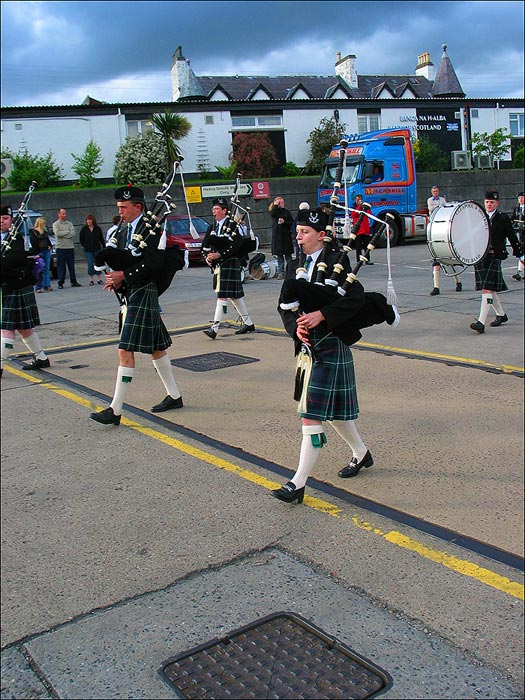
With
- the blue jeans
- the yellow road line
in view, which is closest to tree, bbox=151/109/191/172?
the yellow road line

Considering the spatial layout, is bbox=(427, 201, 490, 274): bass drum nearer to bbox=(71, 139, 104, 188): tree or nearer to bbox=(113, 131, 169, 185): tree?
bbox=(113, 131, 169, 185): tree

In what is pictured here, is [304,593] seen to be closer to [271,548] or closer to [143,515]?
[271,548]

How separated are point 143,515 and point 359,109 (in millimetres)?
6446

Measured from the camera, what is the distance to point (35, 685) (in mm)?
5457

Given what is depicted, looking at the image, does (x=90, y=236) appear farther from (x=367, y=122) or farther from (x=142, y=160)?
(x=367, y=122)

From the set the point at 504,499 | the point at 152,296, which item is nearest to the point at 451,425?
the point at 504,499

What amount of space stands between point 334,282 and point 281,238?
1782 millimetres

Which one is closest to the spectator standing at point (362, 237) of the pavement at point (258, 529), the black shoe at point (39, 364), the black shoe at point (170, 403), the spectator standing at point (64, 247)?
the pavement at point (258, 529)

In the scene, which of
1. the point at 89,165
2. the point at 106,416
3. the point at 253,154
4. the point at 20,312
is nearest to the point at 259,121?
the point at 253,154

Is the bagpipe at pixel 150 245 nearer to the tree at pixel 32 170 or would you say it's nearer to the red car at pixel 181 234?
the red car at pixel 181 234

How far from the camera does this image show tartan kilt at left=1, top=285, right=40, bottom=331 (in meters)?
12.8

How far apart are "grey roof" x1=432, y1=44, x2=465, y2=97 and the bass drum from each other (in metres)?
0.56

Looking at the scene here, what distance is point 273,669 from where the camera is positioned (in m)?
3.92

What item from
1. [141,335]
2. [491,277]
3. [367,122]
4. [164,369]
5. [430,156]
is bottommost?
[164,369]
